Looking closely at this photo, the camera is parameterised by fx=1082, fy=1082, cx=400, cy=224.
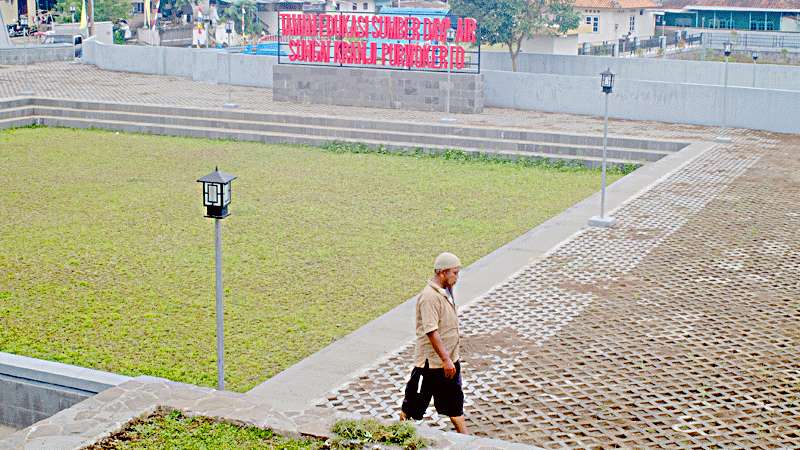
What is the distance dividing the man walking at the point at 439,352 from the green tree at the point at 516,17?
28.7 meters

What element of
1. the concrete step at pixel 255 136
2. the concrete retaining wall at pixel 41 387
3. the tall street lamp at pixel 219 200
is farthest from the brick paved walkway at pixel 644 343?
the concrete step at pixel 255 136

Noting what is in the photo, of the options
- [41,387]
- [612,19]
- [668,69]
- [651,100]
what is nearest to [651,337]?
[41,387]

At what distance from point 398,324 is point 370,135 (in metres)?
12.6

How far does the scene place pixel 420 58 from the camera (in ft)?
85.0

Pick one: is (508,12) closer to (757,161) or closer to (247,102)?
(247,102)

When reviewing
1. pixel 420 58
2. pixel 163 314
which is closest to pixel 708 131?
pixel 420 58

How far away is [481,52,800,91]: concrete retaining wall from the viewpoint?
2955 centimetres

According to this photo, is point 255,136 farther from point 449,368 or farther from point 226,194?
point 449,368

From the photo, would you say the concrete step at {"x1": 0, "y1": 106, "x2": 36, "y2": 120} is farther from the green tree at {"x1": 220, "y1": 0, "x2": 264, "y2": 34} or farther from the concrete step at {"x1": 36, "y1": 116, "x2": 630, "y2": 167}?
the green tree at {"x1": 220, "y1": 0, "x2": 264, "y2": 34}

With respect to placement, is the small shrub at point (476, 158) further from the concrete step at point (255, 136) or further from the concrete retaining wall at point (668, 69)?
the concrete retaining wall at point (668, 69)

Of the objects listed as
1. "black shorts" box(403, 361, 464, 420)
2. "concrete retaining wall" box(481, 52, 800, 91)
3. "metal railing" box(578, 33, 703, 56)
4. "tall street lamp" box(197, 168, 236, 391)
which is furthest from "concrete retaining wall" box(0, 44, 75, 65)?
"black shorts" box(403, 361, 464, 420)

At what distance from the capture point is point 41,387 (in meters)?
8.78

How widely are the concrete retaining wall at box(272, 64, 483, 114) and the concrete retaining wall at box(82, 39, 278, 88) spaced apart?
1.37 m

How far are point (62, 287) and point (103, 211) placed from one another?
4158 mm
